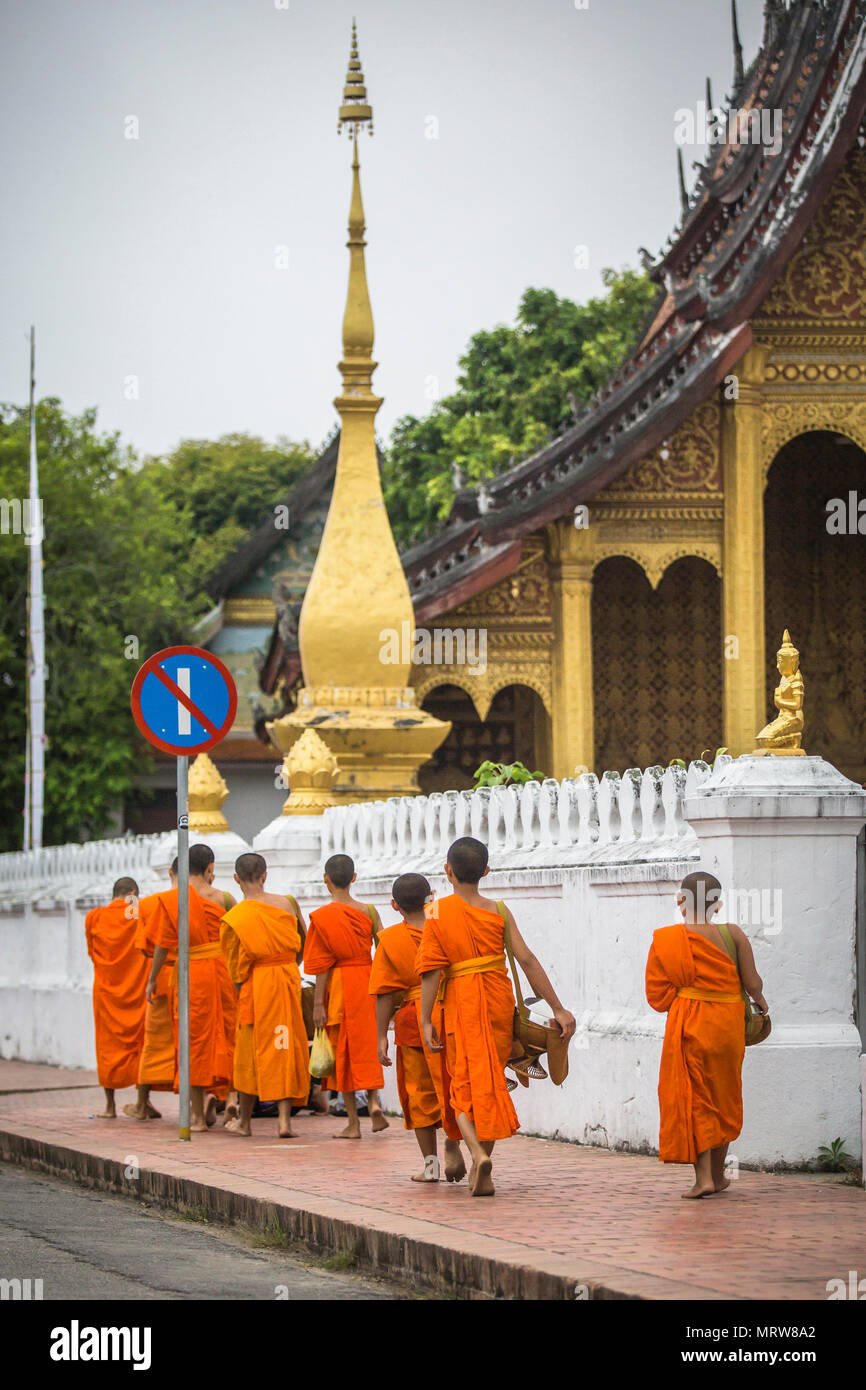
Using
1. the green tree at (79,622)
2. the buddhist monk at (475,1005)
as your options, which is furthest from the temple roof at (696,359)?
the green tree at (79,622)

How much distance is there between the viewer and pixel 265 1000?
10.8m

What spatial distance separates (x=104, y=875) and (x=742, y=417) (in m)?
6.45

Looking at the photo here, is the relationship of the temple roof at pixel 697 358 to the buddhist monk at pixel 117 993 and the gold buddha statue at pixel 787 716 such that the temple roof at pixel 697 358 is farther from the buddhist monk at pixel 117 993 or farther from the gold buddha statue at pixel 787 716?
the gold buddha statue at pixel 787 716

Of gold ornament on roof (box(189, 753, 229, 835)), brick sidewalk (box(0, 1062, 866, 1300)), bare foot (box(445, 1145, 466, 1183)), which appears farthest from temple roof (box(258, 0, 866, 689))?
bare foot (box(445, 1145, 466, 1183))

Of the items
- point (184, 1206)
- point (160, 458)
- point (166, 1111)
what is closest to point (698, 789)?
point (184, 1206)

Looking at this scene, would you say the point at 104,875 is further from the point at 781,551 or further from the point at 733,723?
the point at 781,551

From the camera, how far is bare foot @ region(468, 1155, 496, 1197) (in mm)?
7980

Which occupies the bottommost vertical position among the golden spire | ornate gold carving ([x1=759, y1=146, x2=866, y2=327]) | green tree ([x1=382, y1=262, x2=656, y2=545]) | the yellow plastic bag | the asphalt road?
the asphalt road

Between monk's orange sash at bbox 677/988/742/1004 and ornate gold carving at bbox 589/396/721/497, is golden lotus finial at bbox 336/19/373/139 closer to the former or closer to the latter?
ornate gold carving at bbox 589/396/721/497

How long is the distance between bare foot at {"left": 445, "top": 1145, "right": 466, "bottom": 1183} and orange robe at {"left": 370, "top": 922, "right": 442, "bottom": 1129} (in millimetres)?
143

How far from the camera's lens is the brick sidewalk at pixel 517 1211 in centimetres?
627

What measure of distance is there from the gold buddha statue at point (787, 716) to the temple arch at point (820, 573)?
480 inches

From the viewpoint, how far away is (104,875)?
17.1 meters
